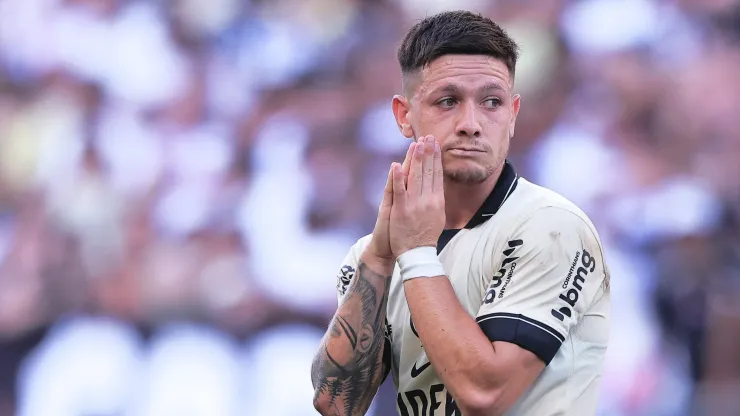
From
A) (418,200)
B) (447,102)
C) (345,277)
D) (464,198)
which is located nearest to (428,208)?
(418,200)

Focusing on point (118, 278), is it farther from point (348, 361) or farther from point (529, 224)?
point (529, 224)

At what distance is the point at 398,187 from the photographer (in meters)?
3.08

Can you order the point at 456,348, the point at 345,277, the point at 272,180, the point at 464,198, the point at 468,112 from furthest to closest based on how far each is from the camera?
the point at 272,180 → the point at 345,277 → the point at 464,198 → the point at 468,112 → the point at 456,348

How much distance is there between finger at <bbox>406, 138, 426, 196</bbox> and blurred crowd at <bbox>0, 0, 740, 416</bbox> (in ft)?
11.3

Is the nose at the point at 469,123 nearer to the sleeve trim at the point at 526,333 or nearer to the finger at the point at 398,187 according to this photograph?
the finger at the point at 398,187

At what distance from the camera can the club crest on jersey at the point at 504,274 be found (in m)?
2.87

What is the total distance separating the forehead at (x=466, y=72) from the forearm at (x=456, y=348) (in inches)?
26.8

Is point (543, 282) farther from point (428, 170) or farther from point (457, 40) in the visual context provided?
point (457, 40)

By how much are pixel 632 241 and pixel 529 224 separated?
3658mm

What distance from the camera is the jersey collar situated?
3.16 m

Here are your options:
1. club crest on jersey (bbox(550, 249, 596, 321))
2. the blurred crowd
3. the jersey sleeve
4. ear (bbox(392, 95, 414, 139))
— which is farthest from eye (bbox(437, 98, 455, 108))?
the blurred crowd

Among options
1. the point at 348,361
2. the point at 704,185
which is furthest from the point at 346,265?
the point at 704,185

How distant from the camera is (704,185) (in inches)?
256

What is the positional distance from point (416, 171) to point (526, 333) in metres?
0.60
